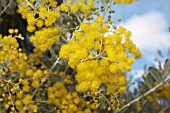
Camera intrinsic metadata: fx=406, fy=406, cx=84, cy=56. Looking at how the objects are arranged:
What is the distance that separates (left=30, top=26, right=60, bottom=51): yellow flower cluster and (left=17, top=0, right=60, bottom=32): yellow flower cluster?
50mm

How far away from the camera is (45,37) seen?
2.39 m

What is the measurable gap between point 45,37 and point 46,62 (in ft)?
1.50

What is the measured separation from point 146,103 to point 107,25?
2153 mm

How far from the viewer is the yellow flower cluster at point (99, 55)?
2121mm

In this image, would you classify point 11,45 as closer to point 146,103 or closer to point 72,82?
point 72,82

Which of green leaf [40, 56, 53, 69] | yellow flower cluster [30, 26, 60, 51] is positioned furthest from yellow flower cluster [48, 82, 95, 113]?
yellow flower cluster [30, 26, 60, 51]

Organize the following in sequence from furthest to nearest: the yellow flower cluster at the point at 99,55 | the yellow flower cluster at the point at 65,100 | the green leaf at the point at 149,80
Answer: the green leaf at the point at 149,80, the yellow flower cluster at the point at 65,100, the yellow flower cluster at the point at 99,55

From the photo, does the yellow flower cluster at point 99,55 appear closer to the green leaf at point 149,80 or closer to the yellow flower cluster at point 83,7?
the yellow flower cluster at point 83,7

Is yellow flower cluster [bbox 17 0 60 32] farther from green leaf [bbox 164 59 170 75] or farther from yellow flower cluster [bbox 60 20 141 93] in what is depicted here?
green leaf [bbox 164 59 170 75]

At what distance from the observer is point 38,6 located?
2.56 m

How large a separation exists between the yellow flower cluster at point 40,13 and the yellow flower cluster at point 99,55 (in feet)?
0.85

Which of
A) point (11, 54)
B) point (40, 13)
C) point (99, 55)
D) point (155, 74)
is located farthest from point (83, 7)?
point (155, 74)

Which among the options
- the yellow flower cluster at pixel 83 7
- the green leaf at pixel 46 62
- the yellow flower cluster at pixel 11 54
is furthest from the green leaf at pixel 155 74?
the yellow flower cluster at pixel 11 54

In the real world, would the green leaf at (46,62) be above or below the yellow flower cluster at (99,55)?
above
